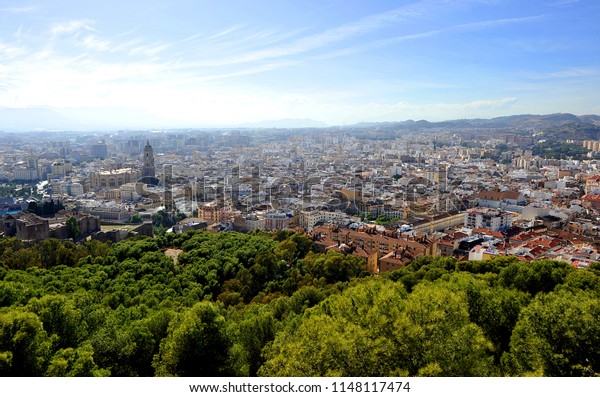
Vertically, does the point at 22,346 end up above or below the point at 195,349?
above

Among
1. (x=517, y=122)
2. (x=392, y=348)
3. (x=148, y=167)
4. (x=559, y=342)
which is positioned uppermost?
(x=517, y=122)

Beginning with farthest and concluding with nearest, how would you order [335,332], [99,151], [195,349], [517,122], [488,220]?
[99,151] < [517,122] < [488,220] < [195,349] < [335,332]

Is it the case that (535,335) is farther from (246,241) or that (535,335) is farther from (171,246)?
(171,246)

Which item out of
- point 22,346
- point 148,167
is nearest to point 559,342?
point 22,346

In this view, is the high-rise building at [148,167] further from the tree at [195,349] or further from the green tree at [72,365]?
the green tree at [72,365]

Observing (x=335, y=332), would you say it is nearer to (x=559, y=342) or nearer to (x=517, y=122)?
(x=559, y=342)

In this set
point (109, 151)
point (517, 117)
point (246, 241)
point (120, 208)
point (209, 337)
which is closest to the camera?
point (209, 337)

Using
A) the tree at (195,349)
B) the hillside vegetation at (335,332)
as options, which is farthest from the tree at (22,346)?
the tree at (195,349)

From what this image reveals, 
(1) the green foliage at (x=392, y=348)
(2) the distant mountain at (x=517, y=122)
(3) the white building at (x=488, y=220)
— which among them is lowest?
(3) the white building at (x=488, y=220)

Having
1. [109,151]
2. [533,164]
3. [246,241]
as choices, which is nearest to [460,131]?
[533,164]

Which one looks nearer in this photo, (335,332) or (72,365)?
(335,332)

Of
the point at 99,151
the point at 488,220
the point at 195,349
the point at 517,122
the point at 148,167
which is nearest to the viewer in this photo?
the point at 195,349
